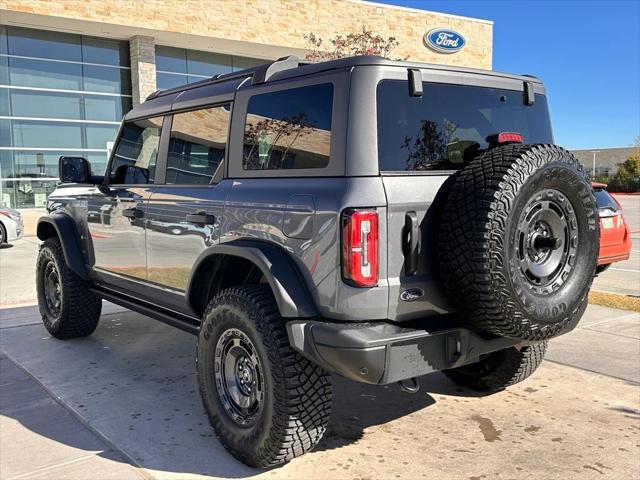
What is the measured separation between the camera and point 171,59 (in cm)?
2264

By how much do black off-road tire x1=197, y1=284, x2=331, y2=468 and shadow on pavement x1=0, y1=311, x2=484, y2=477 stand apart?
19cm

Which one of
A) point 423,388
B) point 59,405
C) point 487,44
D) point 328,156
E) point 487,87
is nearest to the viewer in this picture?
point 328,156

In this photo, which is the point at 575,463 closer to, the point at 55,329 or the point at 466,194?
the point at 466,194

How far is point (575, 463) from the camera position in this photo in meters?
3.16

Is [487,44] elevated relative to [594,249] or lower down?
elevated

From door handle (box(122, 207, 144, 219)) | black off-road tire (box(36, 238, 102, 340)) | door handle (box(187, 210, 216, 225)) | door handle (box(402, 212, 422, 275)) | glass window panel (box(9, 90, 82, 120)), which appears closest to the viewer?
door handle (box(402, 212, 422, 275))

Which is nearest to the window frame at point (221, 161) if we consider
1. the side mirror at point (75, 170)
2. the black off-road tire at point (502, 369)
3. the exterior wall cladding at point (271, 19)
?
the side mirror at point (75, 170)

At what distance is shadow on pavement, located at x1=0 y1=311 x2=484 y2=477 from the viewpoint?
11.0 feet

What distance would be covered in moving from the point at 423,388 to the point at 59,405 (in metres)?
2.52

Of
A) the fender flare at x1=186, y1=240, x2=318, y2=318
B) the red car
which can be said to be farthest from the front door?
the red car

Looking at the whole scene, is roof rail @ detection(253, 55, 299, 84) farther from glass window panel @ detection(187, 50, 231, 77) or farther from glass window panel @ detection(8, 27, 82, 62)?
glass window panel @ detection(187, 50, 231, 77)

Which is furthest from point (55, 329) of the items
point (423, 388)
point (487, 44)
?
point (487, 44)

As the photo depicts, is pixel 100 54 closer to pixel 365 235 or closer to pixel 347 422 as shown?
pixel 347 422

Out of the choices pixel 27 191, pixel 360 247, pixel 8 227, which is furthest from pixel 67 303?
pixel 27 191
